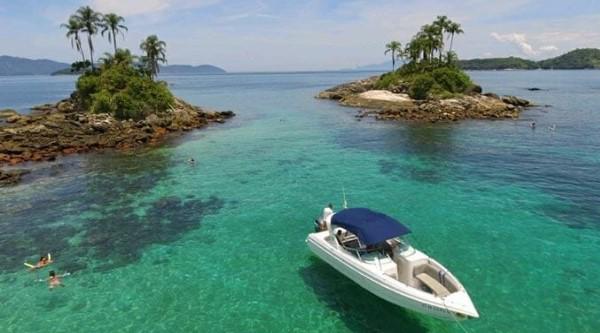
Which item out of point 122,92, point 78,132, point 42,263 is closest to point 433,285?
point 42,263

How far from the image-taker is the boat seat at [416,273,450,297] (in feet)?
49.1

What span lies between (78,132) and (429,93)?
2659 inches

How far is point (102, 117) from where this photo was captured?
199 feet

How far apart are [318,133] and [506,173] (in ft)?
89.8

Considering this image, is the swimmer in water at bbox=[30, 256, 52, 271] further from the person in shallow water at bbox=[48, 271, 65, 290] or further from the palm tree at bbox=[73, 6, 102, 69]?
the palm tree at bbox=[73, 6, 102, 69]

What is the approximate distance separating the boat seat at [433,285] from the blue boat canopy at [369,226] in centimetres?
199

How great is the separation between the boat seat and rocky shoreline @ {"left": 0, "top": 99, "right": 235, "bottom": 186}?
3712 centimetres

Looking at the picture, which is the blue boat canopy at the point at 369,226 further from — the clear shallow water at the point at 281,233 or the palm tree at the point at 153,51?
the palm tree at the point at 153,51

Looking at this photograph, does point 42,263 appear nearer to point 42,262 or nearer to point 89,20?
point 42,262

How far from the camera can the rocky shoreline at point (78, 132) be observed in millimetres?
44406

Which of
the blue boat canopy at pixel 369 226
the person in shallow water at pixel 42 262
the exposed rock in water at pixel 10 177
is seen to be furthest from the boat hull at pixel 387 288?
the exposed rock in water at pixel 10 177

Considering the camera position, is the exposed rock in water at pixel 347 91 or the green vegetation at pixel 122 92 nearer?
the green vegetation at pixel 122 92

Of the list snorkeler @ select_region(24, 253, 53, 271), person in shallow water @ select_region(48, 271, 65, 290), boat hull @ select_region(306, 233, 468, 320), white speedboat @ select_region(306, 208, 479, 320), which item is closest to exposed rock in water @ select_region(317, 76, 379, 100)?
white speedboat @ select_region(306, 208, 479, 320)

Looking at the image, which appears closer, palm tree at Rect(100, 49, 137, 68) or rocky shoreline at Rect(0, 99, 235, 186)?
rocky shoreline at Rect(0, 99, 235, 186)
